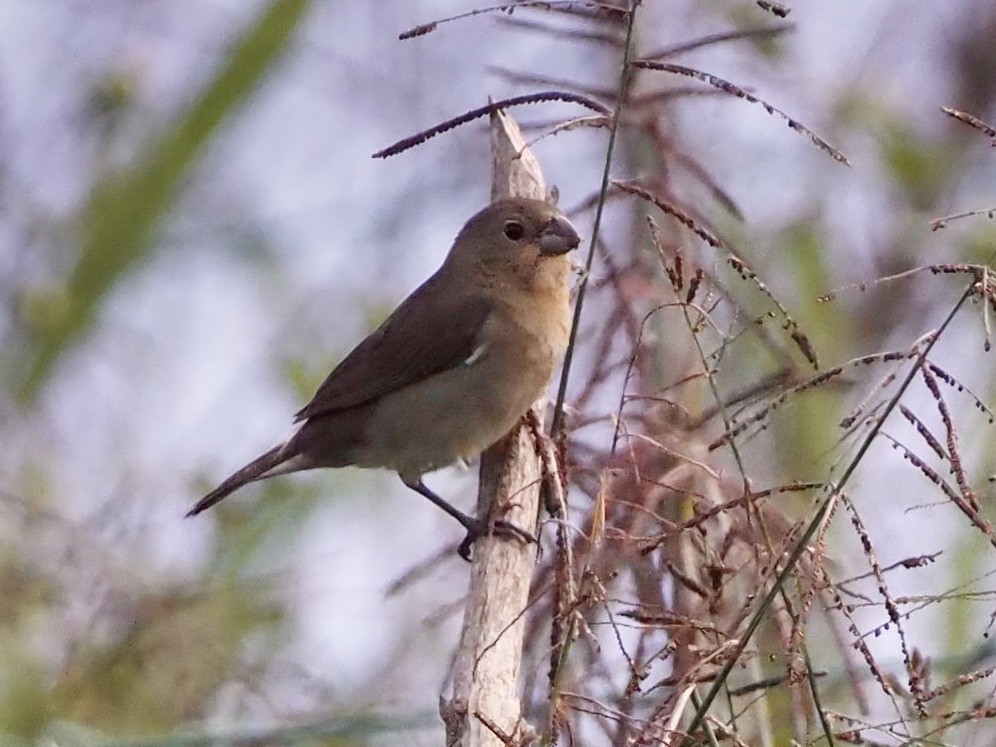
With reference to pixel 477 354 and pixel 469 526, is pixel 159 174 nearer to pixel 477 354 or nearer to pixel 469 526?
pixel 469 526

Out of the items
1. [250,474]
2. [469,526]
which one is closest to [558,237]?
[469,526]

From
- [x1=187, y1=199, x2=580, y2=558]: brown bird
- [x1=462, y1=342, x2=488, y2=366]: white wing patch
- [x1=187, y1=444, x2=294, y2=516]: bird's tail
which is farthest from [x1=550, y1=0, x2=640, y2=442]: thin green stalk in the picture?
[x1=187, y1=444, x2=294, y2=516]: bird's tail

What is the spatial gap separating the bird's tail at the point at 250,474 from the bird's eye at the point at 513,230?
876 mm

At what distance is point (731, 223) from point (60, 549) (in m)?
1.80

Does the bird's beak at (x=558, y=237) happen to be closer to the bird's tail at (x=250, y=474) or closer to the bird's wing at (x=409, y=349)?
the bird's wing at (x=409, y=349)

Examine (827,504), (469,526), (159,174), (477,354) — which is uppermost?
(477,354)

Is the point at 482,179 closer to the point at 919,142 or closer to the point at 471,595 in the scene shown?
the point at 919,142

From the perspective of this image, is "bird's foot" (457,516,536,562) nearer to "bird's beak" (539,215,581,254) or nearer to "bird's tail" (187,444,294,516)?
"bird's beak" (539,215,581,254)

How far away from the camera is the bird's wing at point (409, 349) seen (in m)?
4.05

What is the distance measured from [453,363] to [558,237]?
47 centimetres

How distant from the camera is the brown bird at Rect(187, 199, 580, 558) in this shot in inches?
148

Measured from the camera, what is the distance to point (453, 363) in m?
4.05

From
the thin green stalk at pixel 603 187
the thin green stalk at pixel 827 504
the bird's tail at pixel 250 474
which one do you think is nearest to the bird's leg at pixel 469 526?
the thin green stalk at pixel 603 187

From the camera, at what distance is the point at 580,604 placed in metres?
1.87
